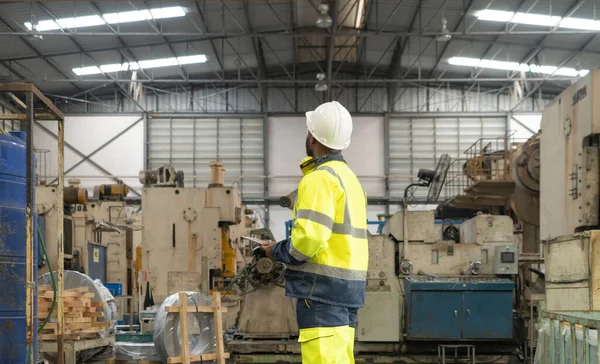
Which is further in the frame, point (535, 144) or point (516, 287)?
point (535, 144)

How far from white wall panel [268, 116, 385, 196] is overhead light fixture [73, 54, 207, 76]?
12.0 feet

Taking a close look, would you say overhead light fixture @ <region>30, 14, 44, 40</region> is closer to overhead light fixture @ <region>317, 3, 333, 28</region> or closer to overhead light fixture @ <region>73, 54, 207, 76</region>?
overhead light fixture @ <region>73, 54, 207, 76</region>

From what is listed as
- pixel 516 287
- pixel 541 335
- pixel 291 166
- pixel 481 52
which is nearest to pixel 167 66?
pixel 291 166

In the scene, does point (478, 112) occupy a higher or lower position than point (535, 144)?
higher

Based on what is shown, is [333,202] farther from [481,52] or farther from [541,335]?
[481,52]

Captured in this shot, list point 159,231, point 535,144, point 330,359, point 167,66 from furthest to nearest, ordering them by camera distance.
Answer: point 167,66 → point 535,144 → point 159,231 → point 330,359

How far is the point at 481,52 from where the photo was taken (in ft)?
65.7

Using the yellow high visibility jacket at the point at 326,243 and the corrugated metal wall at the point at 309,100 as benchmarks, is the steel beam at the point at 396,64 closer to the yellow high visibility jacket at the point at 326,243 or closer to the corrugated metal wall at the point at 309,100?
the corrugated metal wall at the point at 309,100

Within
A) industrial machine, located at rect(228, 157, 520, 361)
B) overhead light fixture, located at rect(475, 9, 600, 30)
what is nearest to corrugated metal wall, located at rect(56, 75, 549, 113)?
overhead light fixture, located at rect(475, 9, 600, 30)

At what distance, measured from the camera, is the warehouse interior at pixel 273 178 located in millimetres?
5668

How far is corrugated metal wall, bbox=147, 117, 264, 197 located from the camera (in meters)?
22.6

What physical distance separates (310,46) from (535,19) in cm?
684

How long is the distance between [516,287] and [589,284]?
427 centimetres

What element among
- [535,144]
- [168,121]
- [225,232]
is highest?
[168,121]
